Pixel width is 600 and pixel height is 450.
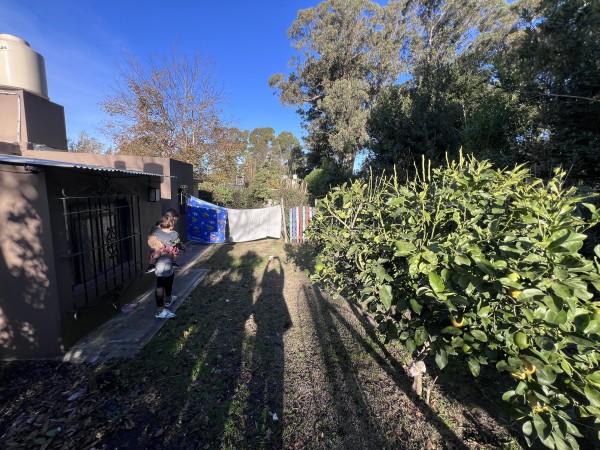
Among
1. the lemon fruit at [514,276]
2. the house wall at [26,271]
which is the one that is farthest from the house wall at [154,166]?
the lemon fruit at [514,276]

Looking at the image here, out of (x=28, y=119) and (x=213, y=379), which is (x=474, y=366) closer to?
(x=213, y=379)

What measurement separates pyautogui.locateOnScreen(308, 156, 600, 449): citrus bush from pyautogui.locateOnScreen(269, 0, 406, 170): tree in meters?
18.5

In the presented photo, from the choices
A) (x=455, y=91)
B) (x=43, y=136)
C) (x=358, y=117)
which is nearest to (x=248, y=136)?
(x=358, y=117)

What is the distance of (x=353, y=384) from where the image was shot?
2789 mm

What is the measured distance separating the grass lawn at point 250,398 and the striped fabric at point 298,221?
6773mm

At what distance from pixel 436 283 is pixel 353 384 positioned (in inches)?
78.8

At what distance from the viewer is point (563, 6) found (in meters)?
4.09

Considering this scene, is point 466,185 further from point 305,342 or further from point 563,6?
point 563,6

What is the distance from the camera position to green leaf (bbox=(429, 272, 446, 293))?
1298 millimetres

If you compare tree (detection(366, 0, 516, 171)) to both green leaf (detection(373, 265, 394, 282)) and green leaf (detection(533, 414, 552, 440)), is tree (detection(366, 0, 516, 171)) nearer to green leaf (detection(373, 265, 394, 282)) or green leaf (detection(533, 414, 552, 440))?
green leaf (detection(373, 265, 394, 282))

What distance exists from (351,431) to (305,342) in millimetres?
1424

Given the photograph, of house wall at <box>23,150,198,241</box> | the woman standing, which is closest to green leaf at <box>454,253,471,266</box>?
the woman standing

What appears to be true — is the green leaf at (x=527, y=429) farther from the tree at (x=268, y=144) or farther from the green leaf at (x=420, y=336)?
the tree at (x=268, y=144)

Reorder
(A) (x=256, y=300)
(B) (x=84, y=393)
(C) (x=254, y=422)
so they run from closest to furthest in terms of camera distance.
Answer: (C) (x=254, y=422)
(B) (x=84, y=393)
(A) (x=256, y=300)
